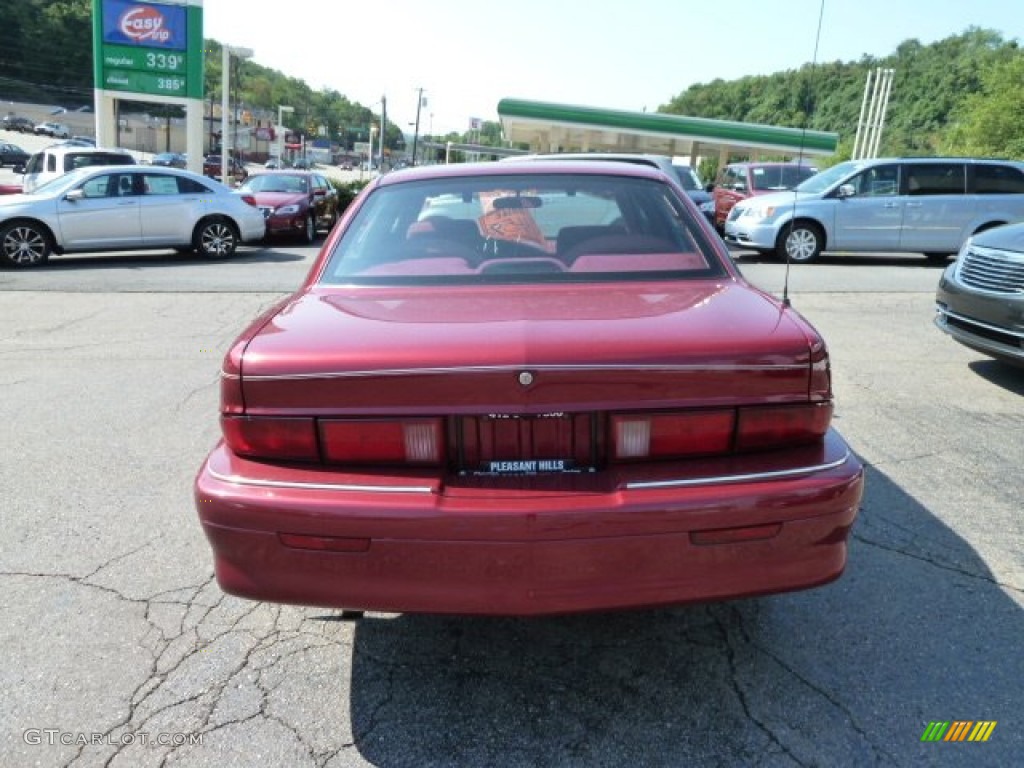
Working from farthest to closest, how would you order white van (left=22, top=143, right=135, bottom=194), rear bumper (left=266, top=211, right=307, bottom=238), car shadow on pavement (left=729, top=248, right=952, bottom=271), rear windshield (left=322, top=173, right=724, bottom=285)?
white van (left=22, top=143, right=135, bottom=194) → rear bumper (left=266, top=211, right=307, bottom=238) → car shadow on pavement (left=729, top=248, right=952, bottom=271) → rear windshield (left=322, top=173, right=724, bottom=285)

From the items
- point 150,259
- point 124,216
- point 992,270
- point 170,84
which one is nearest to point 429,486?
point 992,270

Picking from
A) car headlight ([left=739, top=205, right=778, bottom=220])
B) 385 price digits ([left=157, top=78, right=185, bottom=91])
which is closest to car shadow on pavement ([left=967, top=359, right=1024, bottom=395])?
car headlight ([left=739, top=205, right=778, bottom=220])

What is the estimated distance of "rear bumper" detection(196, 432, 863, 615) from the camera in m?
2.06

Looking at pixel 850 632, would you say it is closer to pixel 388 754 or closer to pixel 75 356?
pixel 388 754

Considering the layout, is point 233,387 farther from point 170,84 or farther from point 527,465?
point 170,84

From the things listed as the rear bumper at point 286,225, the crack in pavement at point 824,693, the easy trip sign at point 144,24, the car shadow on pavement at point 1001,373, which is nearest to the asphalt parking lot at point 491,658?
the crack in pavement at point 824,693

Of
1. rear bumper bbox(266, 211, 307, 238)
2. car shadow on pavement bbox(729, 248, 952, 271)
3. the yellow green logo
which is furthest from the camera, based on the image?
rear bumper bbox(266, 211, 307, 238)

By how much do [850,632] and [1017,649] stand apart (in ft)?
1.78

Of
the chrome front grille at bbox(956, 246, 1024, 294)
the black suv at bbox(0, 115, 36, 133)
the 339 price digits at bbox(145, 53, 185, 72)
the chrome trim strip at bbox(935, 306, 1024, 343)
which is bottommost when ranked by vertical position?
the chrome trim strip at bbox(935, 306, 1024, 343)

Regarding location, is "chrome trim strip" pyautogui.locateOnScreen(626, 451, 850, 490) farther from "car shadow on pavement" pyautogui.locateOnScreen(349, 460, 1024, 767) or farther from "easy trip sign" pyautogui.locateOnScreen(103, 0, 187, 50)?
"easy trip sign" pyautogui.locateOnScreen(103, 0, 187, 50)

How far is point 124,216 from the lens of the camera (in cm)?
1267

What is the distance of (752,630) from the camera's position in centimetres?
284

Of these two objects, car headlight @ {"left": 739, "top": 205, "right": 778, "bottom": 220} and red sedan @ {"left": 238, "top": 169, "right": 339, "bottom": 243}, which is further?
red sedan @ {"left": 238, "top": 169, "right": 339, "bottom": 243}

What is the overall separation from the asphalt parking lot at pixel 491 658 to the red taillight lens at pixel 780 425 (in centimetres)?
84
